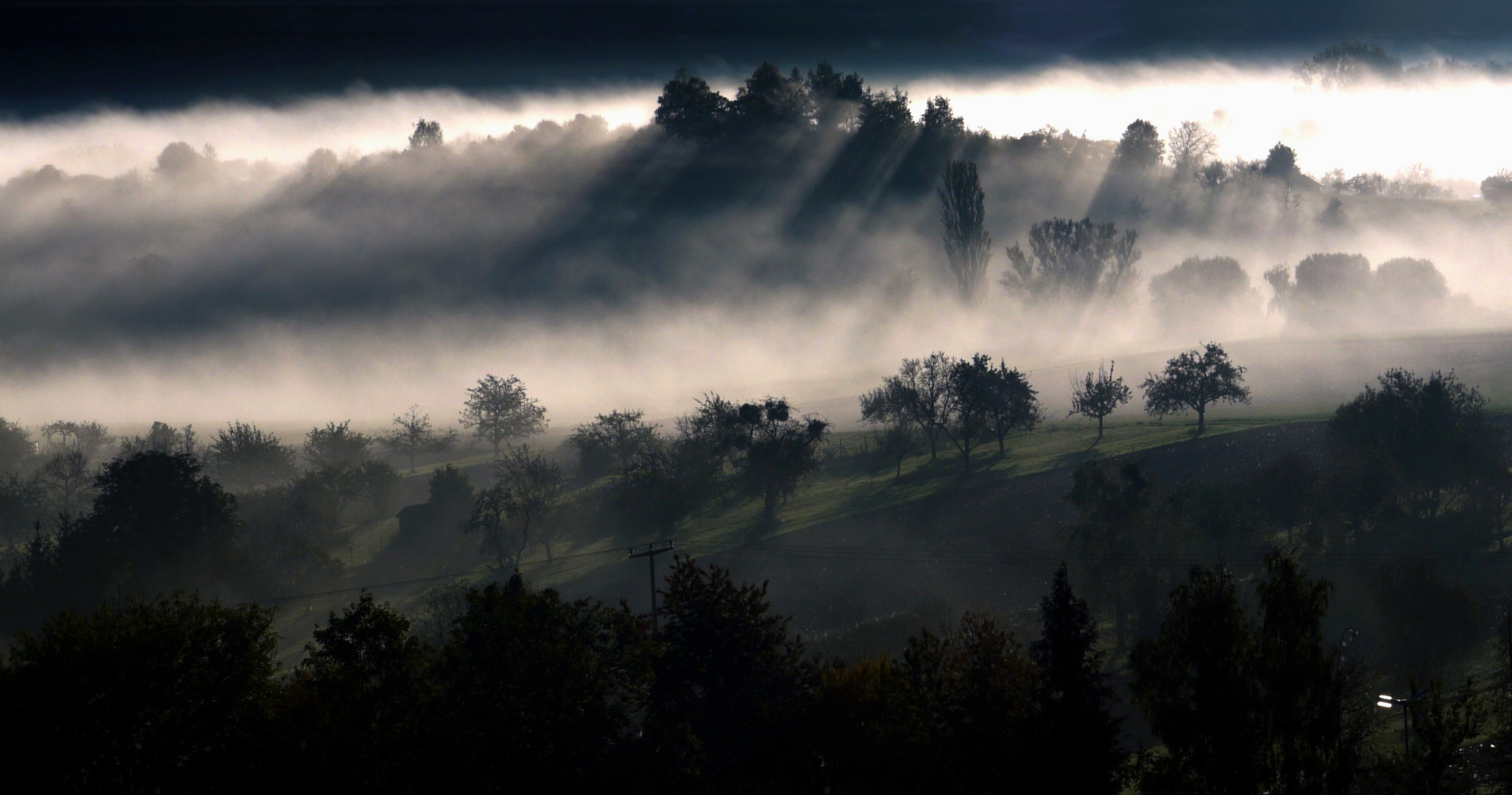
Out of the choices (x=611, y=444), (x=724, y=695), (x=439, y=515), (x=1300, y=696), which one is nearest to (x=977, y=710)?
(x=724, y=695)

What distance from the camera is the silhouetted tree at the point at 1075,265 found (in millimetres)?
190875

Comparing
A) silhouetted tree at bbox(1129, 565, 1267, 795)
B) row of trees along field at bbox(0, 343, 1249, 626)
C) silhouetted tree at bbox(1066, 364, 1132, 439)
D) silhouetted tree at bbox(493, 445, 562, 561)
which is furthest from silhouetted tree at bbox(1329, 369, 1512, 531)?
silhouetted tree at bbox(493, 445, 562, 561)

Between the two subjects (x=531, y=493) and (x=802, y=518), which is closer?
(x=802, y=518)

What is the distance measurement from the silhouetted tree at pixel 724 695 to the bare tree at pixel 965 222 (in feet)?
512

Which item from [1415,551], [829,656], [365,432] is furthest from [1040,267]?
[829,656]

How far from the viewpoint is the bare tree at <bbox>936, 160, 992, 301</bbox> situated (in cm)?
18500

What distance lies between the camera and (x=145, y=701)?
1417 inches

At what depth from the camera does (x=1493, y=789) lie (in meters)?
32.8

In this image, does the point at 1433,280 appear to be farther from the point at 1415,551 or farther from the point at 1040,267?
the point at 1415,551

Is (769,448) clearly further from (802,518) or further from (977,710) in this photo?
(977,710)

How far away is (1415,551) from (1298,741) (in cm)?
3627

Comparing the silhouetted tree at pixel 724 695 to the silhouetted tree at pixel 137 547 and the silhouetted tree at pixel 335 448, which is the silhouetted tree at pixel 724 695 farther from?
the silhouetted tree at pixel 335 448

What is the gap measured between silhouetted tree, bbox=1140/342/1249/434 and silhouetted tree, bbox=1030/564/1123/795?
64.1 meters

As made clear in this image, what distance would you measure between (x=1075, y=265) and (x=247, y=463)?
490 feet
